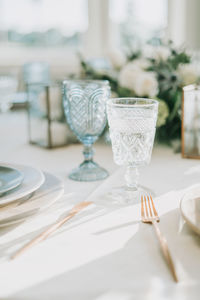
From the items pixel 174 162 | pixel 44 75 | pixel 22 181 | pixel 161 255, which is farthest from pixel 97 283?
pixel 44 75

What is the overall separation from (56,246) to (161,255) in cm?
14

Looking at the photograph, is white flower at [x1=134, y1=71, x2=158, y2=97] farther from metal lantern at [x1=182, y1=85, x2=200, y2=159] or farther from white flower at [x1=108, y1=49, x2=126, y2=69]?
white flower at [x1=108, y1=49, x2=126, y2=69]

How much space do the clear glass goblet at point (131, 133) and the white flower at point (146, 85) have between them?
390 mm

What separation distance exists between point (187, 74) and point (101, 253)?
0.83m

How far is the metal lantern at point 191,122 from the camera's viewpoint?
3.38 ft

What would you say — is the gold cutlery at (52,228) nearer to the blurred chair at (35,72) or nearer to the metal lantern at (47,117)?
the metal lantern at (47,117)

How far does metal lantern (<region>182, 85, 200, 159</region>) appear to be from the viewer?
1029mm

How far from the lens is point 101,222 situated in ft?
2.02

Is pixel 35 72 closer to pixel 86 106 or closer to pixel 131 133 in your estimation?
pixel 86 106

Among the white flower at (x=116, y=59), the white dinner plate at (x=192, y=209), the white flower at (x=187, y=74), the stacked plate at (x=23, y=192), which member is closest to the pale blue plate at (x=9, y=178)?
the stacked plate at (x=23, y=192)

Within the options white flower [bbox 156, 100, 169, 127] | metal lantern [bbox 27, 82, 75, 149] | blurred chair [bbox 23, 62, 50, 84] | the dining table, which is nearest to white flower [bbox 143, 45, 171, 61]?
white flower [bbox 156, 100, 169, 127]

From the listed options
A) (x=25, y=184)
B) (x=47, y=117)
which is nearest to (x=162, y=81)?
(x=47, y=117)

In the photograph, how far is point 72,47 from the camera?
5.33 m

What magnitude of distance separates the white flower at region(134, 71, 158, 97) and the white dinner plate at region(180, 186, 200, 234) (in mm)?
517
